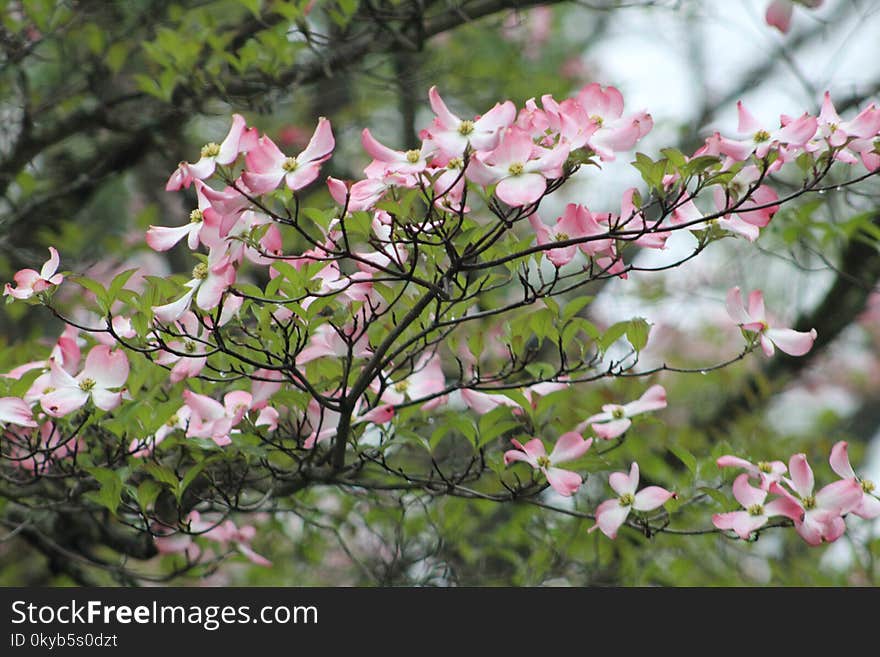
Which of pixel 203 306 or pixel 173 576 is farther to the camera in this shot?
pixel 173 576

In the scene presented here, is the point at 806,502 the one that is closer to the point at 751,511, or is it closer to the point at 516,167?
the point at 751,511

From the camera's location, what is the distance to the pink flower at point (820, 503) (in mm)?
988

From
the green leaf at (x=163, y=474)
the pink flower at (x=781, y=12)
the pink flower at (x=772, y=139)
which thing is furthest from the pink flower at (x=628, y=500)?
the pink flower at (x=781, y=12)

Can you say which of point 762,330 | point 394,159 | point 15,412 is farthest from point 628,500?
point 15,412

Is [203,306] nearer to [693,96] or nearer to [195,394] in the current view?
[195,394]

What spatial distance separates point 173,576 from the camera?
1.45 metres

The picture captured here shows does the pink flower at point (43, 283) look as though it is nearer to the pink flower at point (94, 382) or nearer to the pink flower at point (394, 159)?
the pink flower at point (94, 382)

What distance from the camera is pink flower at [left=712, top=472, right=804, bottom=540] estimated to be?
1003mm

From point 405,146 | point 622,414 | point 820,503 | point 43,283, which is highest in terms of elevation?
point 405,146

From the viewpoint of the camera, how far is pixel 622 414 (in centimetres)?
114

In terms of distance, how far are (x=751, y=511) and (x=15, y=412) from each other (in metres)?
0.77

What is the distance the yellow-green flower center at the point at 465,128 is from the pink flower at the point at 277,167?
0.11 meters

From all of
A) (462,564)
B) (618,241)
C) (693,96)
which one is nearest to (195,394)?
(618,241)
